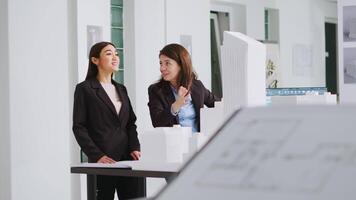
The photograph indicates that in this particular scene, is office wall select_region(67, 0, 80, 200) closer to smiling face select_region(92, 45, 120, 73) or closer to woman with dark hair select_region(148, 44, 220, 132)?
smiling face select_region(92, 45, 120, 73)

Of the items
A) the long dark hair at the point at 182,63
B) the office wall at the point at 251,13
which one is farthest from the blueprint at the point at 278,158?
the office wall at the point at 251,13

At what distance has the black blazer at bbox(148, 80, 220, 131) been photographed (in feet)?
16.3

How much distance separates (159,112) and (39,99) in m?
2.55

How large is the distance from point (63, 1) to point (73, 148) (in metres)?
1.41

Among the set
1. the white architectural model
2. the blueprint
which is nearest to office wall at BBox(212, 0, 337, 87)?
the white architectural model

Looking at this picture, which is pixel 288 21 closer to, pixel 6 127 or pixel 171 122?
pixel 6 127

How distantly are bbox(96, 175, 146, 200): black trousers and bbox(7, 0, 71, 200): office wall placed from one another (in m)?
2.17

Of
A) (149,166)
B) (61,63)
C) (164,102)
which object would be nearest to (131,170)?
(149,166)

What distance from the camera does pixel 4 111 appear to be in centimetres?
703

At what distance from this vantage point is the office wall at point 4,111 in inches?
276

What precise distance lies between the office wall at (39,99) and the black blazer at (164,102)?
2360 millimetres

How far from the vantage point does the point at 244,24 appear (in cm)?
1055

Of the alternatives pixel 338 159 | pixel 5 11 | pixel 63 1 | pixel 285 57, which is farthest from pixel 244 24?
pixel 338 159

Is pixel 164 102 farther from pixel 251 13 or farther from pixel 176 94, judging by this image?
pixel 251 13
